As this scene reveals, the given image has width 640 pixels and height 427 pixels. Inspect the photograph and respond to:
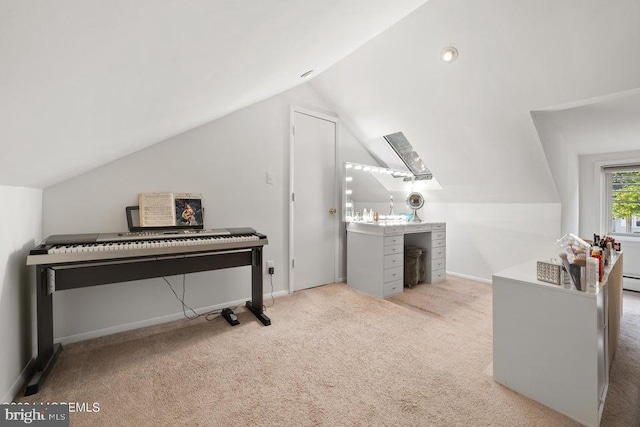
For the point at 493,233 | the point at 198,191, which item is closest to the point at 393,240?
the point at 493,233

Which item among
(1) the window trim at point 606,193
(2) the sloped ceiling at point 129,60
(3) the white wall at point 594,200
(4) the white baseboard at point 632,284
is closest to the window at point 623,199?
(1) the window trim at point 606,193

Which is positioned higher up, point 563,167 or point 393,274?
point 563,167

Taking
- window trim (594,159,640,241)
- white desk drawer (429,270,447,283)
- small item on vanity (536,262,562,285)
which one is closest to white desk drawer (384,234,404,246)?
white desk drawer (429,270,447,283)

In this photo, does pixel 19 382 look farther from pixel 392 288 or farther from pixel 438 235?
pixel 438 235

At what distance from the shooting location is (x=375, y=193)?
4035 millimetres

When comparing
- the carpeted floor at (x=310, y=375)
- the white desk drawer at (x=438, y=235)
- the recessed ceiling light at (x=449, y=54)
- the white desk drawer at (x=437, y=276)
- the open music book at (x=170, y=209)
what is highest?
the recessed ceiling light at (x=449, y=54)

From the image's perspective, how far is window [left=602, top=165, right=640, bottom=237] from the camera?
351 cm

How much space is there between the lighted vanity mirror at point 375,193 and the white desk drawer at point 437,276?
2.78 ft

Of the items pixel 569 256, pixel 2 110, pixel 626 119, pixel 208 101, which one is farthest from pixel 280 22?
pixel 626 119

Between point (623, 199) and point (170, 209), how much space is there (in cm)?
544

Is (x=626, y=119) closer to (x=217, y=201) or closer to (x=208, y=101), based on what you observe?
(x=208, y=101)

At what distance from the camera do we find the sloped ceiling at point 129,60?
57 cm

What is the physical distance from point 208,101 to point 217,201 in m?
1.19

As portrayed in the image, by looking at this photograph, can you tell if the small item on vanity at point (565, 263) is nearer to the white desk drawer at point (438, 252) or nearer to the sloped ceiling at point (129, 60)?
the sloped ceiling at point (129, 60)
